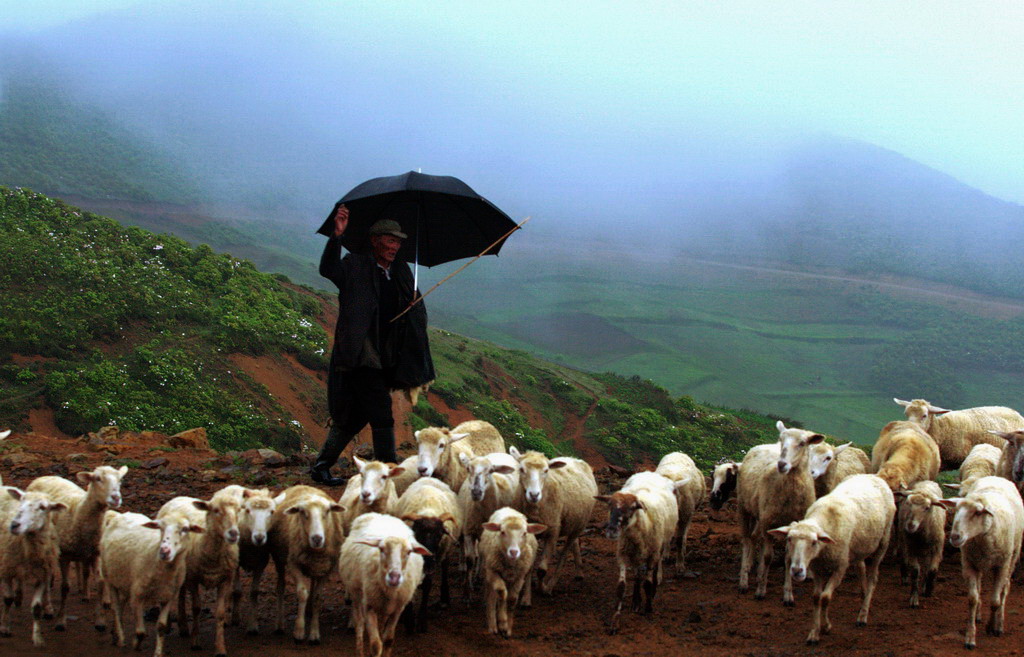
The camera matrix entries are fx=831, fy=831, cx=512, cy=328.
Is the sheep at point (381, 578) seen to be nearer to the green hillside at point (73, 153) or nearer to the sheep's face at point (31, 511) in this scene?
the sheep's face at point (31, 511)

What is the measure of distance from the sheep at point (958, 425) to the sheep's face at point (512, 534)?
7.27 m

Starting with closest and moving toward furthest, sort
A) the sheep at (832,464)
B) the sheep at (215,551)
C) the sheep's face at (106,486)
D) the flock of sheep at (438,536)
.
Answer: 1. the flock of sheep at (438,536)
2. the sheep at (215,551)
3. the sheep's face at (106,486)
4. the sheep at (832,464)

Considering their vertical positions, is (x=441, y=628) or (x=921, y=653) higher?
(x=921, y=653)

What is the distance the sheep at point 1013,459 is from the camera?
946 cm

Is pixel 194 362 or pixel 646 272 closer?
pixel 194 362

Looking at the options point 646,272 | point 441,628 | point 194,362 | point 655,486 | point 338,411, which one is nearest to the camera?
point 441,628

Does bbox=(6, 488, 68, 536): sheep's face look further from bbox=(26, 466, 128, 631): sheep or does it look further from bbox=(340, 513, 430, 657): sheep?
bbox=(340, 513, 430, 657): sheep

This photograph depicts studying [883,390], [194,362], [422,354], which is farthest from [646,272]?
[422,354]

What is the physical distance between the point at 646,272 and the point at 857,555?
59.2 m

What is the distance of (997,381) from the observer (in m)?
44.5

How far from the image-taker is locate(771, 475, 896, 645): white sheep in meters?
7.29

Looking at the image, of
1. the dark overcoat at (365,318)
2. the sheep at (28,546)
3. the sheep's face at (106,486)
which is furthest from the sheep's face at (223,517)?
the dark overcoat at (365,318)

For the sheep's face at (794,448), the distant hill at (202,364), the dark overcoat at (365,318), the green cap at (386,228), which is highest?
the green cap at (386,228)

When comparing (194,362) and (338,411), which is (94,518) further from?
(194,362)
